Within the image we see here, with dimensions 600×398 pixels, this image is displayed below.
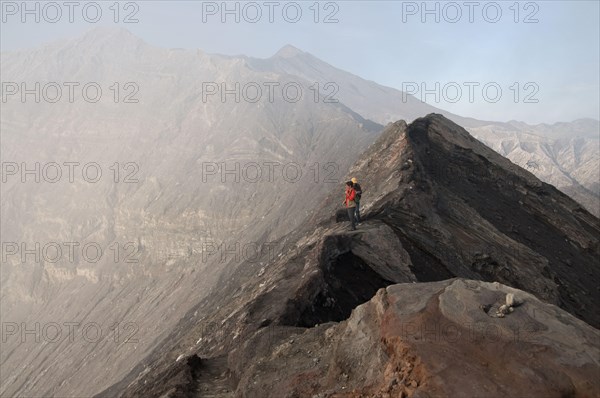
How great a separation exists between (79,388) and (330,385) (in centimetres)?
4506

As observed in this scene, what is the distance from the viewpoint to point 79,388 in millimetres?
43531

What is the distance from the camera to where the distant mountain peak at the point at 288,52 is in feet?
604

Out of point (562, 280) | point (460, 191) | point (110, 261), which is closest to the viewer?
point (562, 280)

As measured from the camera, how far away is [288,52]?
625ft

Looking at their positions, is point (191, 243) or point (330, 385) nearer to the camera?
point (330, 385)

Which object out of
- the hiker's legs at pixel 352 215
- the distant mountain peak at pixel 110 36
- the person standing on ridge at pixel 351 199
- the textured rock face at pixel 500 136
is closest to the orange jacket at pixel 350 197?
the person standing on ridge at pixel 351 199

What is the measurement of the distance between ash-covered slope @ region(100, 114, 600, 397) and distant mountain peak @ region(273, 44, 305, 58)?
548ft

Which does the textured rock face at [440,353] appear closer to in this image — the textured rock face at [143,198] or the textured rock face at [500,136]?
the textured rock face at [143,198]

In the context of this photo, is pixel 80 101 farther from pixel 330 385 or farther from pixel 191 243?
pixel 330 385

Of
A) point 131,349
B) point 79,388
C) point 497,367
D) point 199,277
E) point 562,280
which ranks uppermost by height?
point 497,367

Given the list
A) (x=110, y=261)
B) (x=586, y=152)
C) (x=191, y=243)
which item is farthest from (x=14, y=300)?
(x=586, y=152)

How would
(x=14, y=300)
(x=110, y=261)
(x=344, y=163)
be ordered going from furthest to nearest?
1. (x=14, y=300)
2. (x=110, y=261)
3. (x=344, y=163)

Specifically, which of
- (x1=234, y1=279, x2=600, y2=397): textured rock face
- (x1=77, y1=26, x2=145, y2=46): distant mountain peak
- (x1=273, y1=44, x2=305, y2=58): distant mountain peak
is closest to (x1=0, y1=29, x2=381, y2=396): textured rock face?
(x1=77, y1=26, x2=145, y2=46): distant mountain peak

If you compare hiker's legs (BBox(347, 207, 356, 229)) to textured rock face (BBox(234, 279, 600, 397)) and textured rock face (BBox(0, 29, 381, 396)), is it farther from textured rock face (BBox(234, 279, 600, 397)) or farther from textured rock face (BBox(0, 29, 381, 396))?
textured rock face (BBox(0, 29, 381, 396))
